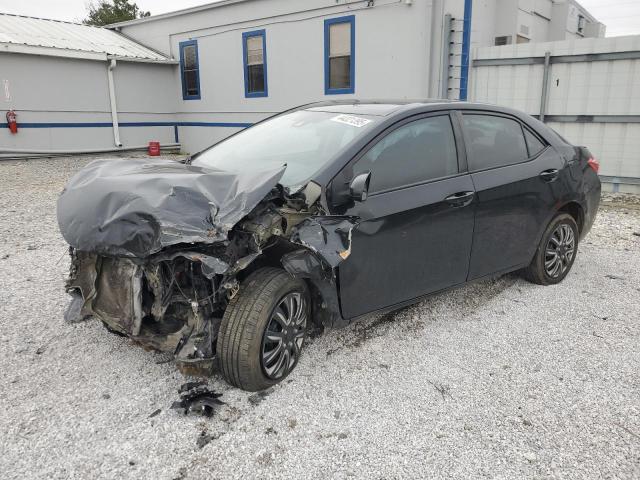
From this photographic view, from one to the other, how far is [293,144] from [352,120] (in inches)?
17.3

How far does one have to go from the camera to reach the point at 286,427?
8.61ft

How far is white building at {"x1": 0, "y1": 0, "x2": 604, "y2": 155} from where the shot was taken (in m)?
9.91

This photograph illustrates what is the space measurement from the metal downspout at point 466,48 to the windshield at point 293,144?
21.4ft

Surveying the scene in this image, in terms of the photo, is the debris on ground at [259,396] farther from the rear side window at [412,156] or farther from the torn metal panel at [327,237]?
the rear side window at [412,156]

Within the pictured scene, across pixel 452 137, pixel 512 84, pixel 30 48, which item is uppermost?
pixel 30 48

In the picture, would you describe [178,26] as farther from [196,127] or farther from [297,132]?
[297,132]

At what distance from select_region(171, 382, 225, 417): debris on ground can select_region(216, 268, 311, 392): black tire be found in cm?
13

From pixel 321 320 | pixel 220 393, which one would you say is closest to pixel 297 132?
pixel 321 320

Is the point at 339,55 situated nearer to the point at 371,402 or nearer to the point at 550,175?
the point at 550,175

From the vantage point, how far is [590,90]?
341 inches

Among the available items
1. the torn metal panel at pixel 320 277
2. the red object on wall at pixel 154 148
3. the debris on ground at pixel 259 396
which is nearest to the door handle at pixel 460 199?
the torn metal panel at pixel 320 277

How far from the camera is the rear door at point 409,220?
10.2 ft

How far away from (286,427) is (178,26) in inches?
573

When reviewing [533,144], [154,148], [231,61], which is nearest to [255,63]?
[231,61]
